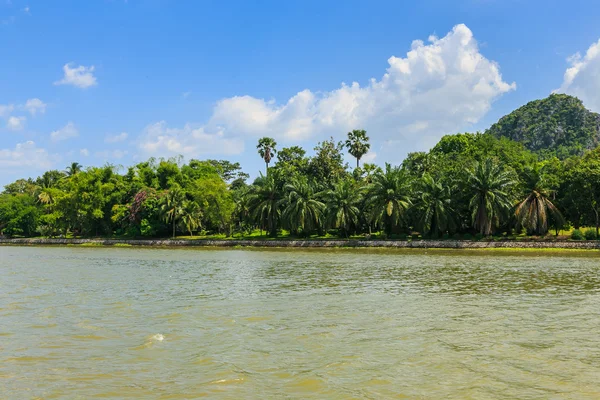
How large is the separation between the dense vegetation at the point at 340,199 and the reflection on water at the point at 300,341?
35.4m

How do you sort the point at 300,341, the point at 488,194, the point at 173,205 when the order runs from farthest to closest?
1. the point at 173,205
2. the point at 488,194
3. the point at 300,341

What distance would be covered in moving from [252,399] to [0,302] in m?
13.3

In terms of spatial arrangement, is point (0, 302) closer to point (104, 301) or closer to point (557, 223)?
point (104, 301)

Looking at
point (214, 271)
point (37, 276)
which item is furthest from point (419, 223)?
point (37, 276)

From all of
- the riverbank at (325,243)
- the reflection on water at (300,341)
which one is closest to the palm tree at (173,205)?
the riverbank at (325,243)

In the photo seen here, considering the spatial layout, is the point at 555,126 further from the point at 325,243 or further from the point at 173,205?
the point at 173,205

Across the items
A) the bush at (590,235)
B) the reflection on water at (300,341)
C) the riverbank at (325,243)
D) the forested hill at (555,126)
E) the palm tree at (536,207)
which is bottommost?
the reflection on water at (300,341)

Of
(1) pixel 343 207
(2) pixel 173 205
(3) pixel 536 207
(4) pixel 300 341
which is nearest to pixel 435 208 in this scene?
(3) pixel 536 207

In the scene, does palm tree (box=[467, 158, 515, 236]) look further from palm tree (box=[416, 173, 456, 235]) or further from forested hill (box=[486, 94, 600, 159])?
forested hill (box=[486, 94, 600, 159])

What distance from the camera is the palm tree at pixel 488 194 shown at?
176 feet

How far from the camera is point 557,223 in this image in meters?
54.3

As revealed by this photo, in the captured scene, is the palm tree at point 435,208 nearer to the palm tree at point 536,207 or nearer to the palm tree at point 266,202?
the palm tree at point 536,207

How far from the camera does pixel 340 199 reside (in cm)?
6328

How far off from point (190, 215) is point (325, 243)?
84.1 ft
